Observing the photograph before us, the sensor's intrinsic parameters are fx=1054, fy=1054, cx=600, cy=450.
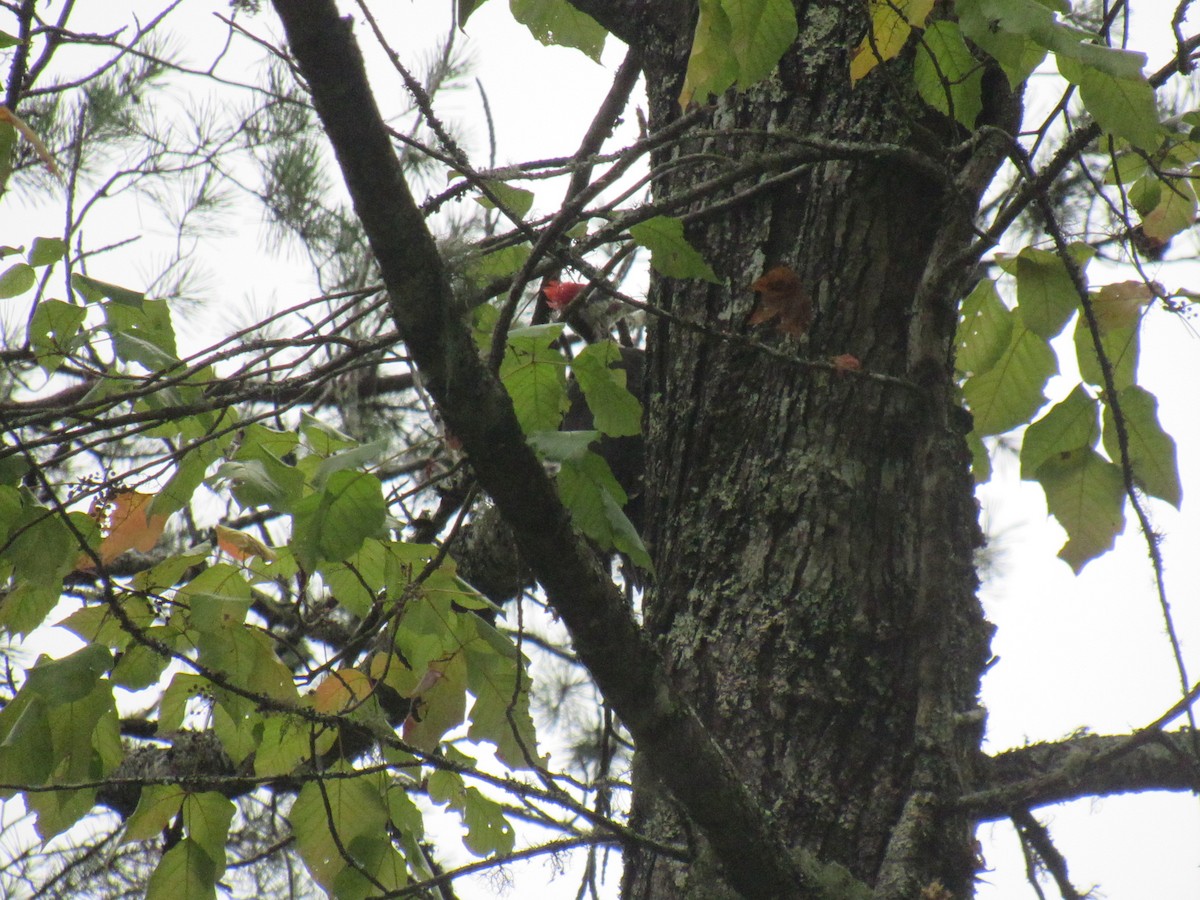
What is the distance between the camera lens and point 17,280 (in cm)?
113

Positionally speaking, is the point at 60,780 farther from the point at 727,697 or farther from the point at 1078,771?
the point at 1078,771

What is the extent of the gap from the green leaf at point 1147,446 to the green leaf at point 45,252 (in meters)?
1.08

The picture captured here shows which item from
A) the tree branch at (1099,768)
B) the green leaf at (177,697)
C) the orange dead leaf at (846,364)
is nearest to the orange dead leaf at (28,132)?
the green leaf at (177,697)

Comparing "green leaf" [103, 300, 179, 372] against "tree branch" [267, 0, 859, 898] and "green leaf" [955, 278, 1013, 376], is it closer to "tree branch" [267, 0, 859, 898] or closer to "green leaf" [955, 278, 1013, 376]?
"tree branch" [267, 0, 859, 898]

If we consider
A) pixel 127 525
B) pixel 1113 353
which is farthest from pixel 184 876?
pixel 1113 353

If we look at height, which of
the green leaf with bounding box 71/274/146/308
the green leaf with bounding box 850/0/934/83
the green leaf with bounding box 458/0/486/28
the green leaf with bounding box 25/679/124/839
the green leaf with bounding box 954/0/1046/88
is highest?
the green leaf with bounding box 458/0/486/28

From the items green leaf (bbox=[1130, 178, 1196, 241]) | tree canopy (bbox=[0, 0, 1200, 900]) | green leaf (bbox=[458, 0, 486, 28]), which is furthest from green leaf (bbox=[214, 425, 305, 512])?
green leaf (bbox=[1130, 178, 1196, 241])

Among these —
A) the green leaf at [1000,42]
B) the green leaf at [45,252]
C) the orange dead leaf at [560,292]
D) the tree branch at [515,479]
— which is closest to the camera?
the tree branch at [515,479]

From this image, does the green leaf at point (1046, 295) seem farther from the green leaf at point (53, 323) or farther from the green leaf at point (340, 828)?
the green leaf at point (53, 323)

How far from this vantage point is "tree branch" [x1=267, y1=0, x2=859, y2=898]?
2.08 ft

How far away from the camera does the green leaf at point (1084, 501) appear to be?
992 millimetres

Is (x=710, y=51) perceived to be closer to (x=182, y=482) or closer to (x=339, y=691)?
(x=182, y=482)

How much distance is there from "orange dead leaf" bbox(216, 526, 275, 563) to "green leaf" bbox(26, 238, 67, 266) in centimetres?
35

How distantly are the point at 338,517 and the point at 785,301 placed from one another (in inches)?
22.5
